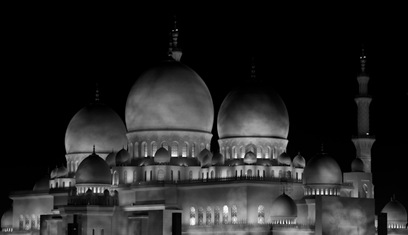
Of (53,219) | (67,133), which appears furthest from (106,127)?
(53,219)

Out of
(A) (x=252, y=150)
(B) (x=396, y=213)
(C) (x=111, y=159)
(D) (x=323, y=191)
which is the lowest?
(B) (x=396, y=213)

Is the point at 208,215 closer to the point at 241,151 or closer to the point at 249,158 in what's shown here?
the point at 249,158

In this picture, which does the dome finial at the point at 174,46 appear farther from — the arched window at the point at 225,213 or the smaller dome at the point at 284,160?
the arched window at the point at 225,213

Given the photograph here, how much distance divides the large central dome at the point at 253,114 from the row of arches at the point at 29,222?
16.8 metres

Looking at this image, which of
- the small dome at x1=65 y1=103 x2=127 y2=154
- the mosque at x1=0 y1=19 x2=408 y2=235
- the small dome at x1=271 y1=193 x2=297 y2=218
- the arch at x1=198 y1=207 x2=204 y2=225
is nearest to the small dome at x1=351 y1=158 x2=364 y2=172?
the mosque at x1=0 y1=19 x2=408 y2=235

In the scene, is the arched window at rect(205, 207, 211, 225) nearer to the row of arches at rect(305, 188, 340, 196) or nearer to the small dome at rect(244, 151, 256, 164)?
the small dome at rect(244, 151, 256, 164)

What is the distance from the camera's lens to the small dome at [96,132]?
8994 centimetres

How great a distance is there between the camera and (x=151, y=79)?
278ft

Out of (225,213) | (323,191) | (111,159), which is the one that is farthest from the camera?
(111,159)

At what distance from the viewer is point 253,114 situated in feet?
272

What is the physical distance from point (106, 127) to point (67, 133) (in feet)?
10.9

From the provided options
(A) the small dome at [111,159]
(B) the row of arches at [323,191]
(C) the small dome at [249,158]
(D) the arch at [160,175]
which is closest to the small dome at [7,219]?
(A) the small dome at [111,159]

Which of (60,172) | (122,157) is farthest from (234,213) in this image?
(60,172)

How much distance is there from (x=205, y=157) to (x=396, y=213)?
14.3 meters
